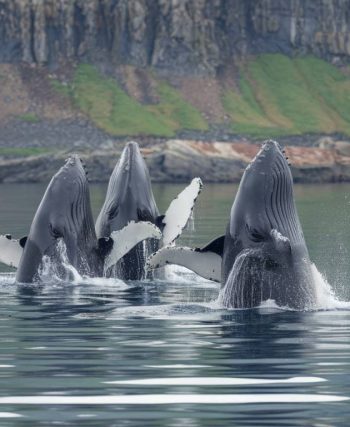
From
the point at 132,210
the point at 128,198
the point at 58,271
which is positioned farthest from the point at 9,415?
the point at 128,198

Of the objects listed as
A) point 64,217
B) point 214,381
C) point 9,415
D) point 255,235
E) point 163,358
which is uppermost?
point 64,217

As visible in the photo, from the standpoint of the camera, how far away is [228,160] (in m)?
151

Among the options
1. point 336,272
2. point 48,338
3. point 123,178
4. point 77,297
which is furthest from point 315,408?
point 336,272

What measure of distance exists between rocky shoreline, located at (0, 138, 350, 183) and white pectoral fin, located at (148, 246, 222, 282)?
117193mm

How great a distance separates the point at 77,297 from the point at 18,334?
4.94 meters

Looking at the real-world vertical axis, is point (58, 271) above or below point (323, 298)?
above

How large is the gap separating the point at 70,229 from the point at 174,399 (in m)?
12.0

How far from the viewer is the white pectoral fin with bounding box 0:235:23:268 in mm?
29734

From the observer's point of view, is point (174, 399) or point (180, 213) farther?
point (180, 213)

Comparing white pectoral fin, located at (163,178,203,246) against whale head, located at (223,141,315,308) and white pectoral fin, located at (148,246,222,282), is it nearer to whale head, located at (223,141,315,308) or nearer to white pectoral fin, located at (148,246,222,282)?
white pectoral fin, located at (148,246,222,282)

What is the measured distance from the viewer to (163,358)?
65.9 ft

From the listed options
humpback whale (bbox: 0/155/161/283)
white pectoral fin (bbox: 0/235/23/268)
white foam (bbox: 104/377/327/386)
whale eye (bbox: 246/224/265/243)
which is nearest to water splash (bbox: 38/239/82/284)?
humpback whale (bbox: 0/155/161/283)

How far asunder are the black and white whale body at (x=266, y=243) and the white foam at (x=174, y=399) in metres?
6.29

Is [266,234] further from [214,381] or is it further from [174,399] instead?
[174,399]
